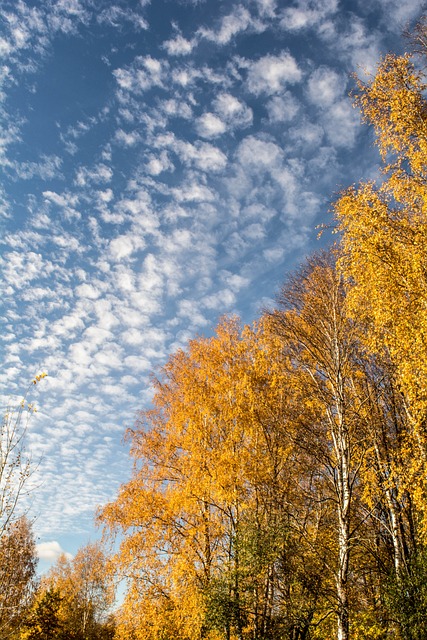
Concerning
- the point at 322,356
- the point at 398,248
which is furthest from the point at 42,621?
the point at 398,248

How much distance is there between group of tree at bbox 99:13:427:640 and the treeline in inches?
1.7

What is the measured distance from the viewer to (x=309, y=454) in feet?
30.9

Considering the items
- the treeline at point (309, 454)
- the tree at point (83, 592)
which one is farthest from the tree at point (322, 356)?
the tree at point (83, 592)

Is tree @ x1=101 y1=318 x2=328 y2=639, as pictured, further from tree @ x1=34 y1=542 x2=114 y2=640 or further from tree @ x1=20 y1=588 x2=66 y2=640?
tree @ x1=34 y1=542 x2=114 y2=640

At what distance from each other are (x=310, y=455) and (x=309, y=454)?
728 mm

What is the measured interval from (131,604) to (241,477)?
386 cm

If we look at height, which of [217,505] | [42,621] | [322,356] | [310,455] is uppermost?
[322,356]

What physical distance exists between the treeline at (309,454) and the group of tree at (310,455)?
0.04 metres

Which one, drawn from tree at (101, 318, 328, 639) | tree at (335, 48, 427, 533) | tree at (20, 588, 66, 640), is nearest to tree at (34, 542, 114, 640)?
tree at (20, 588, 66, 640)

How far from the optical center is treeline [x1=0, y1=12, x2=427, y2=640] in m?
7.30

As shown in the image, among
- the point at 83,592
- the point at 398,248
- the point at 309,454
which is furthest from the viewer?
the point at 83,592

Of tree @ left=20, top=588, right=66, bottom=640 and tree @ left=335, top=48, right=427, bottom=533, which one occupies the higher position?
tree @ left=335, top=48, right=427, bottom=533

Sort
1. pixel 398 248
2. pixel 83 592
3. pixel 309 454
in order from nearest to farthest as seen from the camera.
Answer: pixel 398 248, pixel 309 454, pixel 83 592

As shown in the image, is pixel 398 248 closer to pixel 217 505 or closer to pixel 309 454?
pixel 309 454
